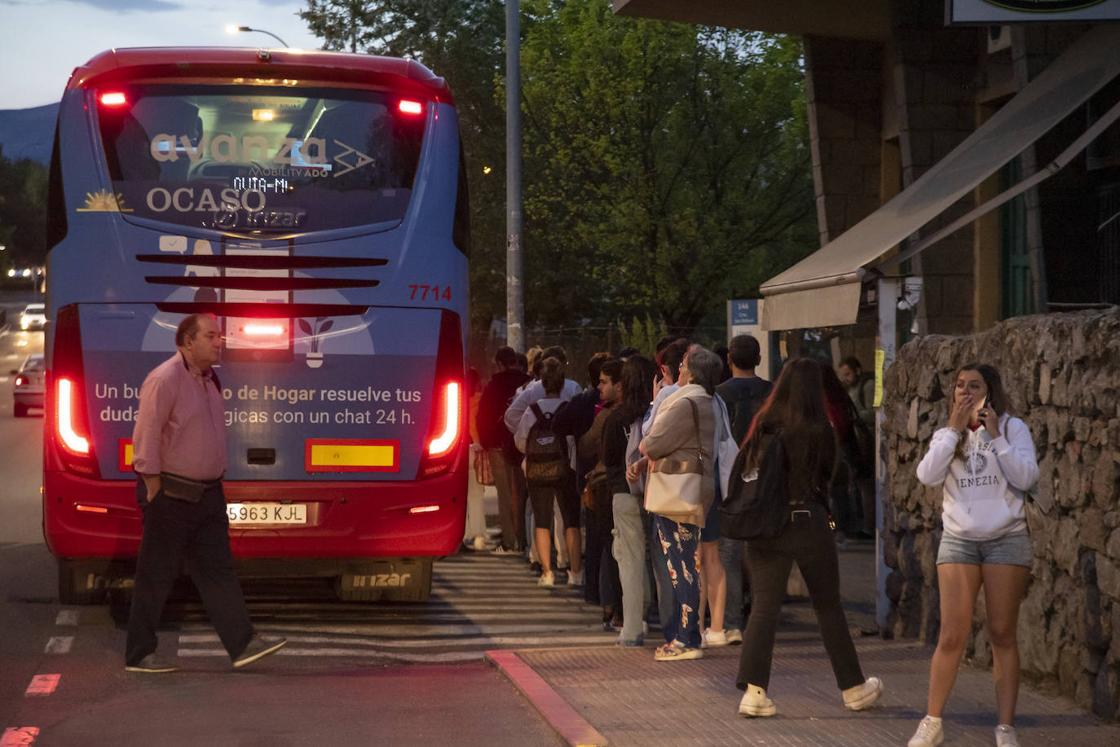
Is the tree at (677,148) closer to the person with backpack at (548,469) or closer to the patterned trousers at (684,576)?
the person with backpack at (548,469)

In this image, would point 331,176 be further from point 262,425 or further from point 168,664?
point 168,664

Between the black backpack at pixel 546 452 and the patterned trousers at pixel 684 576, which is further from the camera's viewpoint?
the black backpack at pixel 546 452

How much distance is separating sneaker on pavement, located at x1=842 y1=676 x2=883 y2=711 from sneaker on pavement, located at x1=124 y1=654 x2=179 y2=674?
3653mm

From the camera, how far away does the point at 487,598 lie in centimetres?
1338

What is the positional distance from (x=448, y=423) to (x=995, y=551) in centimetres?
472

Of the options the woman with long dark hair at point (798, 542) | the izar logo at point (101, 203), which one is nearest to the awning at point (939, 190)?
the woman with long dark hair at point (798, 542)

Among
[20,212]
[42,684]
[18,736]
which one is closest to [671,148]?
[42,684]

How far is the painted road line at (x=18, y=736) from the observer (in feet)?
25.4

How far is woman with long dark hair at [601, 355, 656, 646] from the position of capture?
10805 mm

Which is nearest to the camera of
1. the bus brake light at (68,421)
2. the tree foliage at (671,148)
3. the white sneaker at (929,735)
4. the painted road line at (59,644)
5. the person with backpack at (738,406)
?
the white sneaker at (929,735)

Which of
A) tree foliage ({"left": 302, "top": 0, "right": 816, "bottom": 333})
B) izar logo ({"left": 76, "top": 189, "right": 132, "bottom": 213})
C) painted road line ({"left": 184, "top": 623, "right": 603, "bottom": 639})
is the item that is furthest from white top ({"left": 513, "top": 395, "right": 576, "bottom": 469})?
tree foliage ({"left": 302, "top": 0, "right": 816, "bottom": 333})

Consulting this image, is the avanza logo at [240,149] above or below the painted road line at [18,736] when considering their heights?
above

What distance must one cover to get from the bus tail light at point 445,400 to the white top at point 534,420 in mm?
2421

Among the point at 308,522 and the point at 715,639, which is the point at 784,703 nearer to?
the point at 715,639
